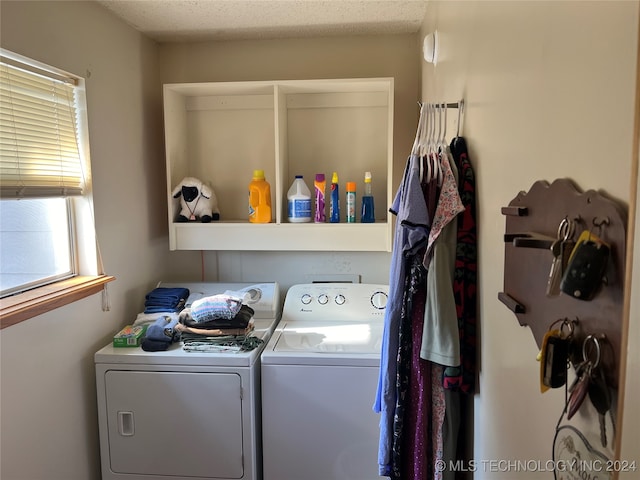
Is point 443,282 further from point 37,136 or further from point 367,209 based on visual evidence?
point 37,136

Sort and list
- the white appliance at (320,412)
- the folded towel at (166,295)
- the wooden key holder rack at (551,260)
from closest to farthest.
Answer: the wooden key holder rack at (551,260) < the white appliance at (320,412) < the folded towel at (166,295)

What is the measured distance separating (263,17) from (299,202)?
87 centimetres

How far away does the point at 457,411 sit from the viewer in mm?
1417

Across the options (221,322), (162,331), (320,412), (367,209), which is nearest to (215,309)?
(221,322)

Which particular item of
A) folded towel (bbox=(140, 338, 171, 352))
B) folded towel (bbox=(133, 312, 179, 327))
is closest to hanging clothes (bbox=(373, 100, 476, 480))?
folded towel (bbox=(140, 338, 171, 352))

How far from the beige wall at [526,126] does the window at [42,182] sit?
4.70 ft

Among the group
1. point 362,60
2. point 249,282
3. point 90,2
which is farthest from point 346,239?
point 90,2

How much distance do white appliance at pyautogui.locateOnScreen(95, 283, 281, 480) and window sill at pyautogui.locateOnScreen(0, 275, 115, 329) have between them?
0.30 metres

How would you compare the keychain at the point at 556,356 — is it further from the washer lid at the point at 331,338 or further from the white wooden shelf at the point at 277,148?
the white wooden shelf at the point at 277,148

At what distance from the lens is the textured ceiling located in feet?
6.60

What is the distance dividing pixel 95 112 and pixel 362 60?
4.31 ft

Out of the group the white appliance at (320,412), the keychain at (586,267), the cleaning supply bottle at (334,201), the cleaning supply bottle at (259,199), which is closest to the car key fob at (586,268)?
the keychain at (586,267)

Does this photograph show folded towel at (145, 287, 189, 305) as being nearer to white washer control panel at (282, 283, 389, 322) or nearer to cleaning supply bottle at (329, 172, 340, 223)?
white washer control panel at (282, 283, 389, 322)

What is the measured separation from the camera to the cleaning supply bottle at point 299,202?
2.31m
